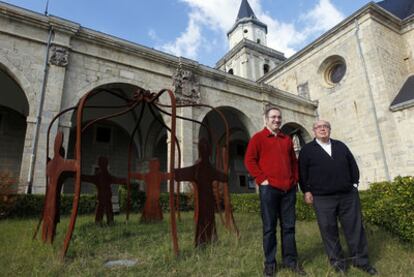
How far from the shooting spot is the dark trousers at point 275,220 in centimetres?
258

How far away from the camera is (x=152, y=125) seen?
50.4 feet

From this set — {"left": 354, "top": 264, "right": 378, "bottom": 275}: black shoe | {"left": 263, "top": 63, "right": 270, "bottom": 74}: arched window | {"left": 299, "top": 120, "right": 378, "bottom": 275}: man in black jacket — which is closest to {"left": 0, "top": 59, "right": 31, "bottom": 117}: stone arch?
{"left": 299, "top": 120, "right": 378, "bottom": 275}: man in black jacket

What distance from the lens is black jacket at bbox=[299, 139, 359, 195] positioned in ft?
9.16

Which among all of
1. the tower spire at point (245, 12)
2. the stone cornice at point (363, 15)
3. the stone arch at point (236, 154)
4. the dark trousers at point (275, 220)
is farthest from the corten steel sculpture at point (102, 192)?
the tower spire at point (245, 12)

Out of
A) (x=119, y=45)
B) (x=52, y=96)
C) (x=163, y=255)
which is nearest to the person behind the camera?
(x=163, y=255)

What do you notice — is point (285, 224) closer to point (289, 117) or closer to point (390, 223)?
point (390, 223)

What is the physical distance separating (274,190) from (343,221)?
95 centimetres

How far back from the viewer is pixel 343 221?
9.37 ft

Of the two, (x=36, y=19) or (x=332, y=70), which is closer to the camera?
(x=36, y=19)

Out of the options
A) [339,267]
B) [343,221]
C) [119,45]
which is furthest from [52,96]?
[339,267]

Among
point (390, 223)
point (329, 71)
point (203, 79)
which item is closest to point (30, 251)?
point (390, 223)

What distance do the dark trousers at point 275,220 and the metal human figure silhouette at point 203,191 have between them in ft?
3.68

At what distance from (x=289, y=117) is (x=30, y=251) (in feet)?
49.3

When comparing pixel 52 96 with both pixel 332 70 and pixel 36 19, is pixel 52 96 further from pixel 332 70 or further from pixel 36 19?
pixel 332 70
